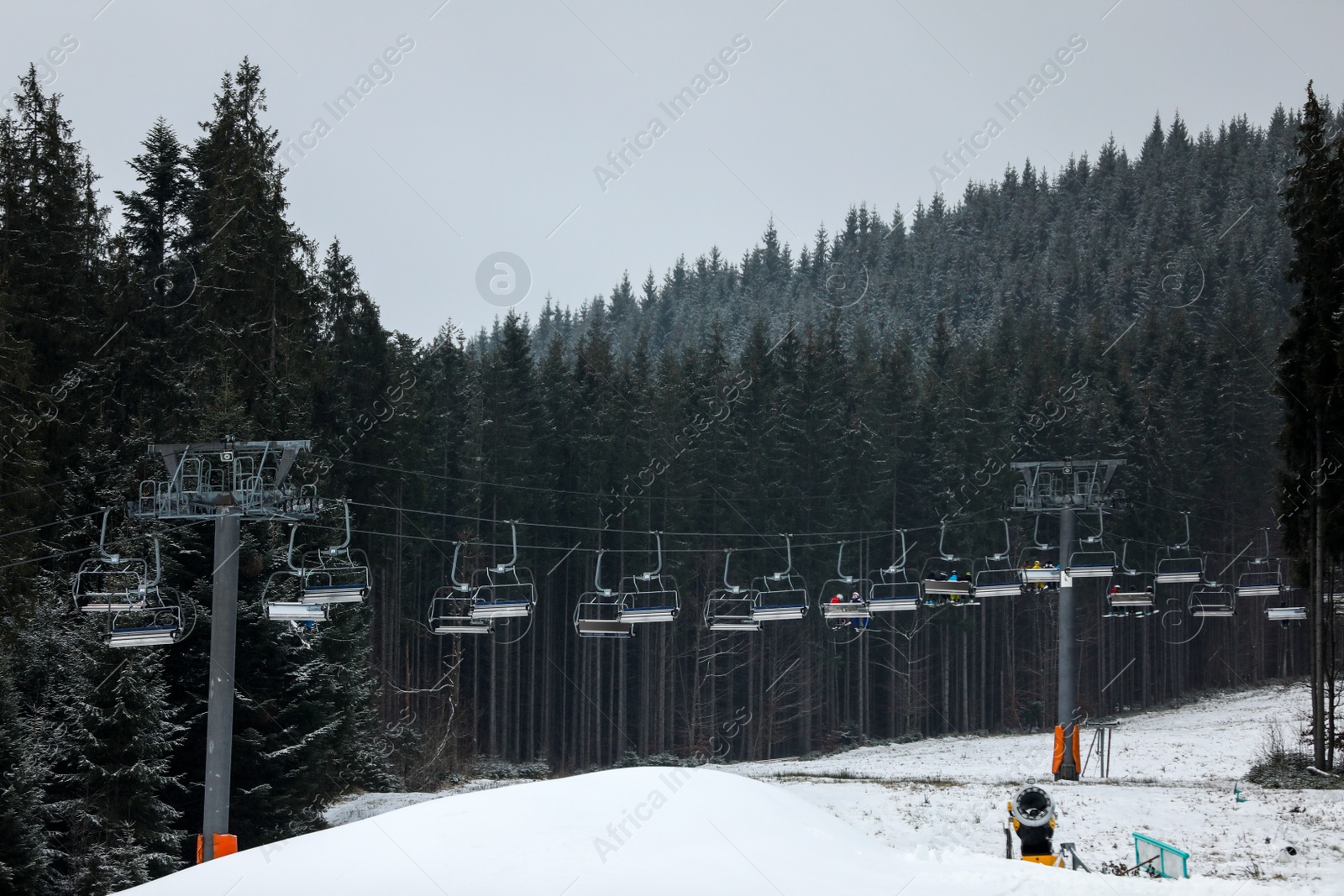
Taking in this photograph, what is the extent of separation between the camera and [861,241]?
162 metres

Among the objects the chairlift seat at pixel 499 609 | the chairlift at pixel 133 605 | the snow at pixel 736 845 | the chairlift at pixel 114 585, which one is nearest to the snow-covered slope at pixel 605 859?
the snow at pixel 736 845

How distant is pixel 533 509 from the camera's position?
4706 centimetres

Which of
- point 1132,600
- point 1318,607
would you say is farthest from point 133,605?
point 1318,607

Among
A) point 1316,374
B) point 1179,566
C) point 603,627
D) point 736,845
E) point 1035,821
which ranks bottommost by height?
point 1035,821

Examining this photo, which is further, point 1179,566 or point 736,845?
point 1179,566

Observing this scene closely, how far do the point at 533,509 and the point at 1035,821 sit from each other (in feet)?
109

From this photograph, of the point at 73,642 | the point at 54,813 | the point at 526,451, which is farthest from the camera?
the point at 526,451

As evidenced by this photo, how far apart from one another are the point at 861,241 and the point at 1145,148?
158ft

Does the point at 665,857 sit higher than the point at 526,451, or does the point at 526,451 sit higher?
the point at 526,451

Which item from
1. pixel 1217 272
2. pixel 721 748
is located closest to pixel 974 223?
pixel 1217 272

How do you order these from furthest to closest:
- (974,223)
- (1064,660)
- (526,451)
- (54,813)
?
(974,223), (526,451), (1064,660), (54,813)

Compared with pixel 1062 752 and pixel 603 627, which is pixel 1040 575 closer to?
pixel 1062 752

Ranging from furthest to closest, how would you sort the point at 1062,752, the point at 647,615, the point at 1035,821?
the point at 1062,752
the point at 647,615
the point at 1035,821

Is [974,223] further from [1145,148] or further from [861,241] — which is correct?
[1145,148]
